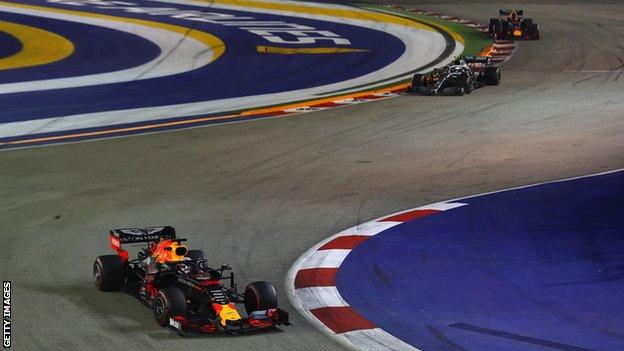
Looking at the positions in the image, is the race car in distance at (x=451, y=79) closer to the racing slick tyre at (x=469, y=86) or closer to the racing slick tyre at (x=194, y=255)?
the racing slick tyre at (x=469, y=86)

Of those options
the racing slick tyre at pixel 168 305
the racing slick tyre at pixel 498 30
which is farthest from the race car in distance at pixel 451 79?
the racing slick tyre at pixel 168 305

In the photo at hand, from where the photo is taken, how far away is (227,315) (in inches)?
387

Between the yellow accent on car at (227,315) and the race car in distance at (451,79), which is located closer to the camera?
the yellow accent on car at (227,315)

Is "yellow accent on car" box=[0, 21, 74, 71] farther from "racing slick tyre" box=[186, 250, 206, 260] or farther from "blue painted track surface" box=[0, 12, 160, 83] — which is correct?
"racing slick tyre" box=[186, 250, 206, 260]

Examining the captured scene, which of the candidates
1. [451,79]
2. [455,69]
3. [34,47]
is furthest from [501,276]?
[34,47]

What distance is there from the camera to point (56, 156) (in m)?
18.8

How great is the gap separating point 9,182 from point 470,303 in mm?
7986

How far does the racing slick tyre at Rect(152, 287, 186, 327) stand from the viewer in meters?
9.89

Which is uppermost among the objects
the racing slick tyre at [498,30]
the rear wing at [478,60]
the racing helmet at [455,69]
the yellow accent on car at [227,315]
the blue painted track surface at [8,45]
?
the yellow accent on car at [227,315]

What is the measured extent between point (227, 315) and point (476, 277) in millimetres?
2876

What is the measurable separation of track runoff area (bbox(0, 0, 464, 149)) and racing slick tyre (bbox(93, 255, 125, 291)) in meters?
9.28

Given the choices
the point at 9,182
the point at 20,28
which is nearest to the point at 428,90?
the point at 9,182

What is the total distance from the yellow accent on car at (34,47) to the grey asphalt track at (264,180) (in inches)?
363

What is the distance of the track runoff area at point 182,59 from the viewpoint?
23.2 metres
